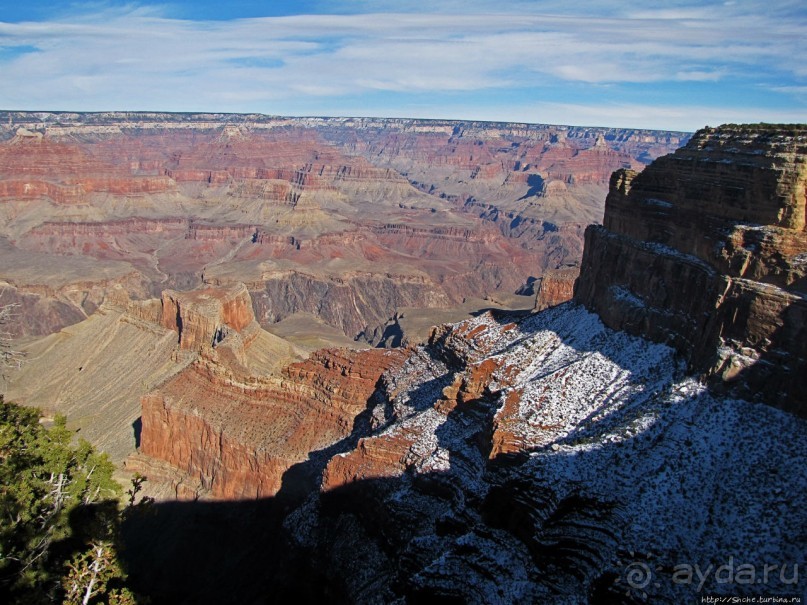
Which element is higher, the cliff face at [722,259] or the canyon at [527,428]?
the cliff face at [722,259]

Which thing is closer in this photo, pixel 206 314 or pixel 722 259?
pixel 722 259

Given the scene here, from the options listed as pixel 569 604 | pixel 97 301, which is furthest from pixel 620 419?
pixel 97 301

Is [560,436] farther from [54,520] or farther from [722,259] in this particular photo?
[54,520]

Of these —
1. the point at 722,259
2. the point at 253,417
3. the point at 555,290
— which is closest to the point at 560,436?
the point at 722,259

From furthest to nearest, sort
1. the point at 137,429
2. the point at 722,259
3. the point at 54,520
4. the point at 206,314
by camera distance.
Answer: the point at 206,314 < the point at 137,429 < the point at 722,259 < the point at 54,520

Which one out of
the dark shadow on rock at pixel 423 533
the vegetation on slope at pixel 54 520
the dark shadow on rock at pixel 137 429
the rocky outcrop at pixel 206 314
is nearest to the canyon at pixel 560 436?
the dark shadow on rock at pixel 423 533

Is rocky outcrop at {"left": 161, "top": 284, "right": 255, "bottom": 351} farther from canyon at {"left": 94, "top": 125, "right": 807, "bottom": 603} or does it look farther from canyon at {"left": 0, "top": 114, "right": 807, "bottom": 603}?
canyon at {"left": 94, "top": 125, "right": 807, "bottom": 603}

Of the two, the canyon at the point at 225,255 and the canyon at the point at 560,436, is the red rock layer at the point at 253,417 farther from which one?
the canyon at the point at 225,255

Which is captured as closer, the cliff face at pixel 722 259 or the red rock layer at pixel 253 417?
the cliff face at pixel 722 259

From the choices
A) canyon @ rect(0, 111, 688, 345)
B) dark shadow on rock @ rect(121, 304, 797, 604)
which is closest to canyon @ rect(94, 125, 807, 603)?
dark shadow on rock @ rect(121, 304, 797, 604)
